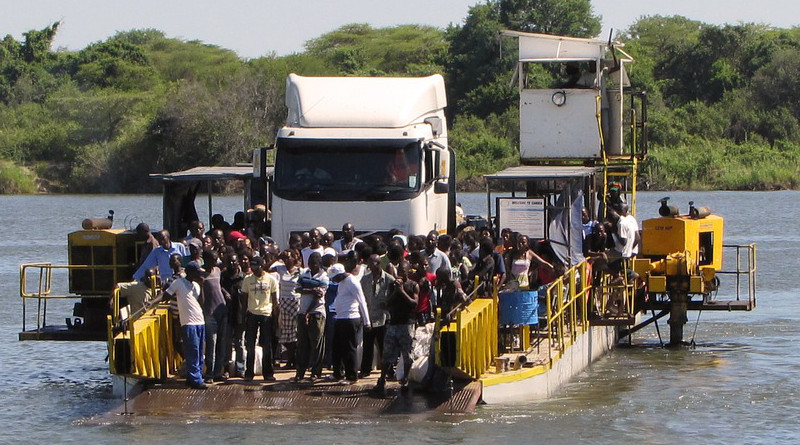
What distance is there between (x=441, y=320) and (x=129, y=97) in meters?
69.6

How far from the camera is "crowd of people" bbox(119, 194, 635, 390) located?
49.4ft

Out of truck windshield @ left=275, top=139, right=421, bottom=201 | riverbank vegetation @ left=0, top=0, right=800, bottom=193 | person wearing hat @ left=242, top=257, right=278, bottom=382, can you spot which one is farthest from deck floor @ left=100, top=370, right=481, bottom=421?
riverbank vegetation @ left=0, top=0, right=800, bottom=193

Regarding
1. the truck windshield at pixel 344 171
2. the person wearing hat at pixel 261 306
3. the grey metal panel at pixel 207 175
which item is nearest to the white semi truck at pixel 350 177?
the truck windshield at pixel 344 171

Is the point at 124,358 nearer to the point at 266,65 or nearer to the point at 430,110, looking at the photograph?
the point at 430,110

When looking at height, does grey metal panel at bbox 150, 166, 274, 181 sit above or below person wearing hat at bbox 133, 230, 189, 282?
above

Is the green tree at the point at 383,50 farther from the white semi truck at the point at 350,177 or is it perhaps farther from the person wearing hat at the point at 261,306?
the person wearing hat at the point at 261,306

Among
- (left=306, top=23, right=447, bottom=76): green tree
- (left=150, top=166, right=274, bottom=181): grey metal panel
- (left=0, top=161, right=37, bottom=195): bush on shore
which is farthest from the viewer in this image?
(left=306, top=23, right=447, bottom=76): green tree

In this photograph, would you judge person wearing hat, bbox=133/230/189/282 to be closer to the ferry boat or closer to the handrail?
the ferry boat

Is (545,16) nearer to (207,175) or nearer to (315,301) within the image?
(207,175)

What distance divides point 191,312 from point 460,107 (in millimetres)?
56408

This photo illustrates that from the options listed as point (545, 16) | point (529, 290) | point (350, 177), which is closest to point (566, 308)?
point (529, 290)

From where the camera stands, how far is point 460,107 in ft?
233

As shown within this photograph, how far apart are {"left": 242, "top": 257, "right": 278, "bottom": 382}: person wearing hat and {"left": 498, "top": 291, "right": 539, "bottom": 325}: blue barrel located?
250cm

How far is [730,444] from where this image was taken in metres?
15.7
